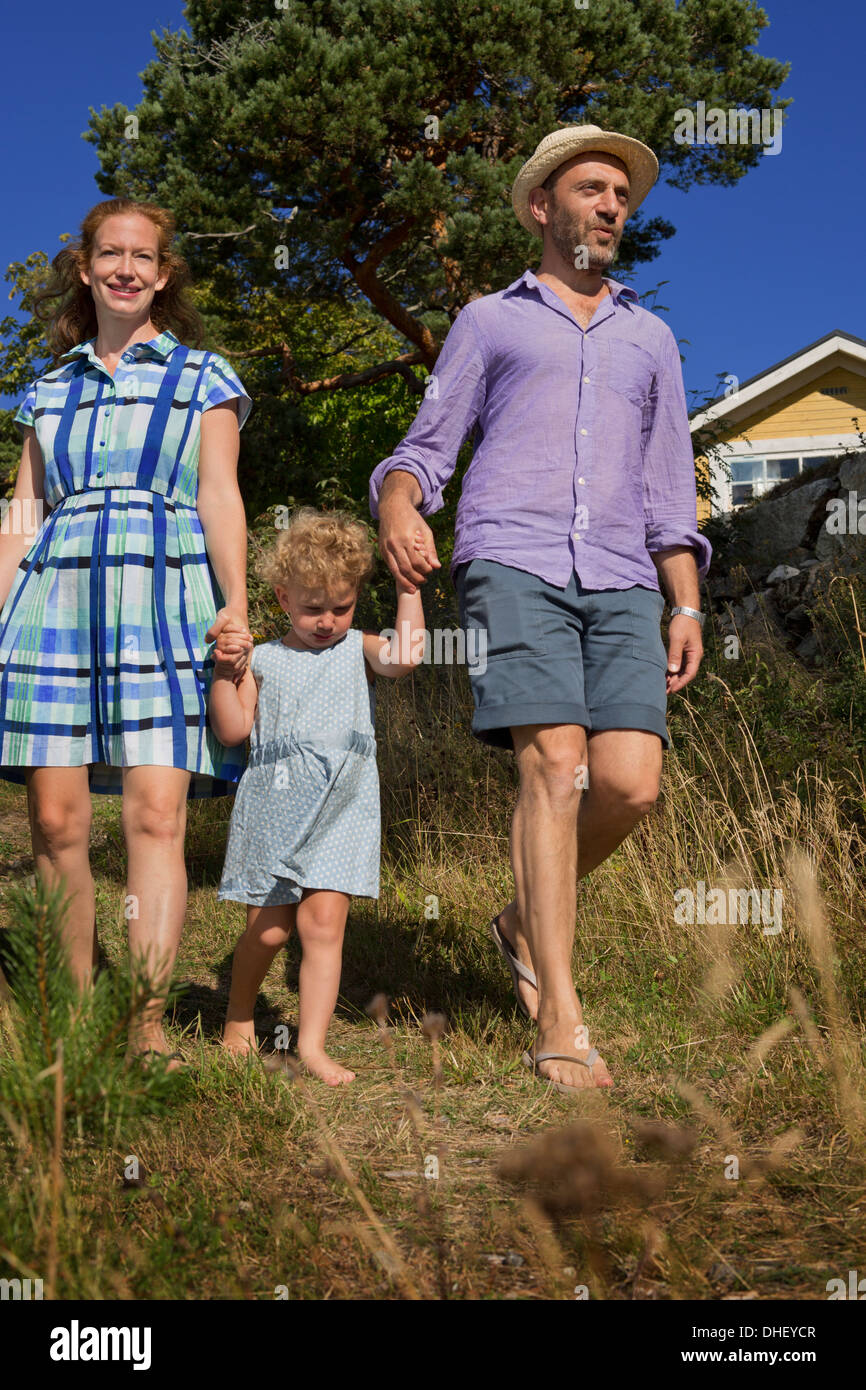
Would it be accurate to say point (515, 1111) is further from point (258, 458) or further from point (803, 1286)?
point (258, 458)

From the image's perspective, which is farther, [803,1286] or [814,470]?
[814,470]

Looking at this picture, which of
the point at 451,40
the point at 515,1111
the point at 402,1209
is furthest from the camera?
the point at 451,40

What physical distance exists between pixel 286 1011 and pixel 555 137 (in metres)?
2.82

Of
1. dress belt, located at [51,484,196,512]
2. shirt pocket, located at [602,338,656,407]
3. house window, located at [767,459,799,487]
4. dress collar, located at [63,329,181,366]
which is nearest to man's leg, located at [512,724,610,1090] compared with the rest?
shirt pocket, located at [602,338,656,407]

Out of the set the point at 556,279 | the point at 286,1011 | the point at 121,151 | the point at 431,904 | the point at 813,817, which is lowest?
the point at 286,1011

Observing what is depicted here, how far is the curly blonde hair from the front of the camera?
10.9 ft

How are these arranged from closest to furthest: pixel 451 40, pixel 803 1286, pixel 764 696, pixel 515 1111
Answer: pixel 803 1286
pixel 515 1111
pixel 764 696
pixel 451 40

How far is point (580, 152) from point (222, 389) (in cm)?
120

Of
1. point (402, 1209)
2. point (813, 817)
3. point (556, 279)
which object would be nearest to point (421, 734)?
point (813, 817)

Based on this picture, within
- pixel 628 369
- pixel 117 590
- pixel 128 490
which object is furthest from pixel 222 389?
pixel 628 369

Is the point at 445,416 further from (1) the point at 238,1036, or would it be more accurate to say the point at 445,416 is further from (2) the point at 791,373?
(2) the point at 791,373

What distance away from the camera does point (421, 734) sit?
21.9 ft

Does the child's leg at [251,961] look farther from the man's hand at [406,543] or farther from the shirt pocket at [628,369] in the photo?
the shirt pocket at [628,369]

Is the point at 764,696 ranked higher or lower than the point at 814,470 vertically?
lower
